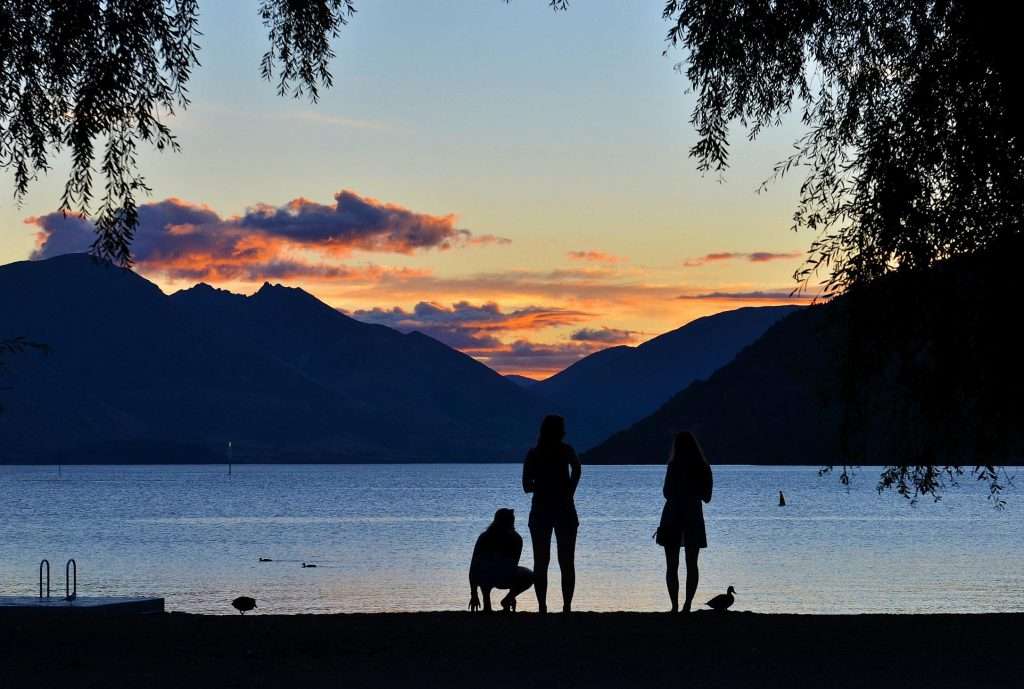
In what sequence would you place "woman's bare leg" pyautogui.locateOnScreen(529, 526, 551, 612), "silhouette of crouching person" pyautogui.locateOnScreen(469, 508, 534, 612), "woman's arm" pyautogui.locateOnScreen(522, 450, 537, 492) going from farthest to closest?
"silhouette of crouching person" pyautogui.locateOnScreen(469, 508, 534, 612) → "woman's bare leg" pyautogui.locateOnScreen(529, 526, 551, 612) → "woman's arm" pyautogui.locateOnScreen(522, 450, 537, 492)

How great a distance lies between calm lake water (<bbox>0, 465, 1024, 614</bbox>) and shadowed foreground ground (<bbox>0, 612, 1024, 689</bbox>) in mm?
24630

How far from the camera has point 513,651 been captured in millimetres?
12023

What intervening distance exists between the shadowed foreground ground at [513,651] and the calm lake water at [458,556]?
24630mm

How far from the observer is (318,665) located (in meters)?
11.4

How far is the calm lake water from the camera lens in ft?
149

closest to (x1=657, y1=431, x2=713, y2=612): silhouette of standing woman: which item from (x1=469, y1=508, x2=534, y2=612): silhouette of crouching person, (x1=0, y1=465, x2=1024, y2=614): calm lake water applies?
(x1=469, y1=508, x2=534, y2=612): silhouette of crouching person

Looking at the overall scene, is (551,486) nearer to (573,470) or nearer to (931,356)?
(573,470)

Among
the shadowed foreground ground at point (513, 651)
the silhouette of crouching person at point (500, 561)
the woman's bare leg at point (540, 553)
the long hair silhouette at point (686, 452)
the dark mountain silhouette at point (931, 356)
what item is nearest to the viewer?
the shadowed foreground ground at point (513, 651)

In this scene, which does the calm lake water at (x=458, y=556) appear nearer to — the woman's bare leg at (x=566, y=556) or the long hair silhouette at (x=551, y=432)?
the woman's bare leg at (x=566, y=556)

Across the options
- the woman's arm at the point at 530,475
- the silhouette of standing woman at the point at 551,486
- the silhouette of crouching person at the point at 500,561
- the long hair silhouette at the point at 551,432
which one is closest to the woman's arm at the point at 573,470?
the silhouette of standing woman at the point at 551,486

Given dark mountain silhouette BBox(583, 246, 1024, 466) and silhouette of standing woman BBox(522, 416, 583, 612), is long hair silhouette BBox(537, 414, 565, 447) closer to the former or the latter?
→ silhouette of standing woman BBox(522, 416, 583, 612)

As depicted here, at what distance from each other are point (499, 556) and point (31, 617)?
539cm

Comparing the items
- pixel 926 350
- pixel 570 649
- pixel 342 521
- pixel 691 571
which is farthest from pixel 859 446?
pixel 342 521

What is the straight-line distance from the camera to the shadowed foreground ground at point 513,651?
10.6m
